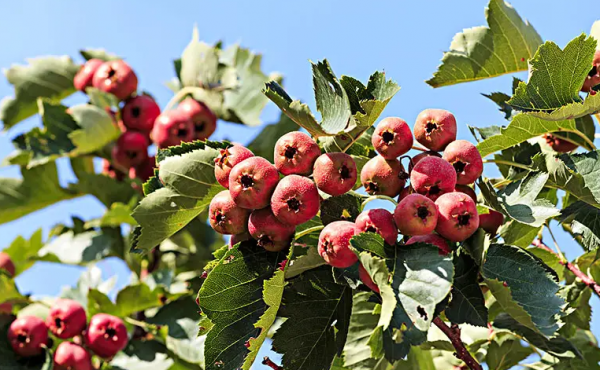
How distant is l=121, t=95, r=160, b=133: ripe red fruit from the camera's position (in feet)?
13.9

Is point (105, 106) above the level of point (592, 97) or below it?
below

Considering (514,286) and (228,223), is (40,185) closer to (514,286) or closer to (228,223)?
(228,223)

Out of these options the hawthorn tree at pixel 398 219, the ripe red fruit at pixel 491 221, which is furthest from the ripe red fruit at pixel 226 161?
the ripe red fruit at pixel 491 221

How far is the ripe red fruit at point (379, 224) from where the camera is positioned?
1.60 meters

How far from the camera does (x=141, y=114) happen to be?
4.22m

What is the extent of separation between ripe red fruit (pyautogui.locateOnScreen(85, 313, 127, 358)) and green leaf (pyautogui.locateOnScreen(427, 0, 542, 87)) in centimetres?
209

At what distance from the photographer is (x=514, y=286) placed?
1671mm

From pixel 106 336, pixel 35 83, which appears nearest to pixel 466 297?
pixel 106 336

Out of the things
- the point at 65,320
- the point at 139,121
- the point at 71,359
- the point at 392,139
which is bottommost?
the point at 71,359

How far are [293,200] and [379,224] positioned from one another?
22 centimetres

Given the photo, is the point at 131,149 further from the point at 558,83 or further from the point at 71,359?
the point at 558,83

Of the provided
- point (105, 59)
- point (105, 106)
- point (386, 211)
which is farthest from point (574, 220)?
point (105, 59)

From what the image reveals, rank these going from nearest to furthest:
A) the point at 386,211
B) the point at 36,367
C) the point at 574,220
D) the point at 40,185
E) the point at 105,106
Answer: the point at 386,211
the point at 574,220
the point at 36,367
the point at 105,106
the point at 40,185

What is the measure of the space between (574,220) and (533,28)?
815mm
